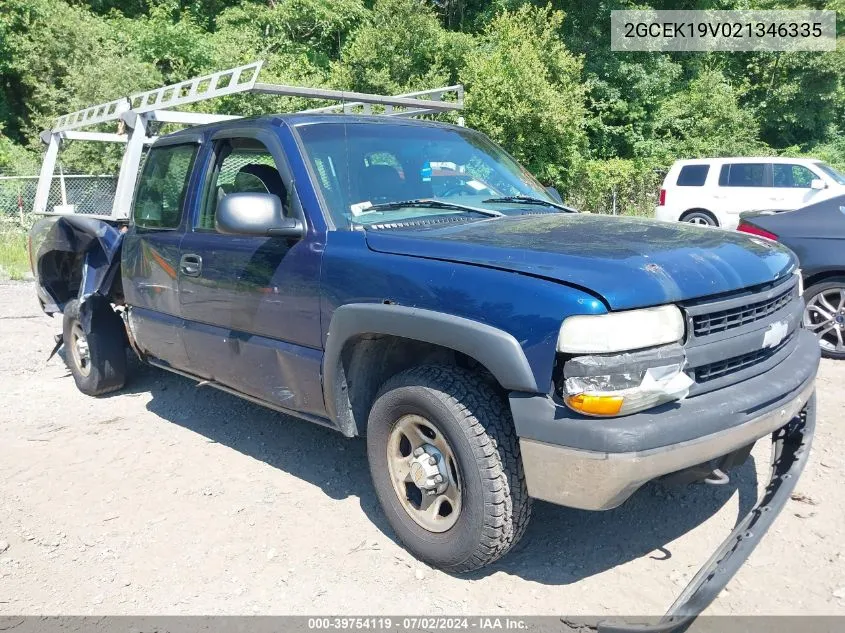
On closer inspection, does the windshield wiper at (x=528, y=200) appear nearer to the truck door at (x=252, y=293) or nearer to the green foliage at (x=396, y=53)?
the truck door at (x=252, y=293)

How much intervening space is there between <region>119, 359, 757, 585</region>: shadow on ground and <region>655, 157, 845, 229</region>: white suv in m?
11.6

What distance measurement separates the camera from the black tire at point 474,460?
9.38 ft

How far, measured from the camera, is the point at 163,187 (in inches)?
188

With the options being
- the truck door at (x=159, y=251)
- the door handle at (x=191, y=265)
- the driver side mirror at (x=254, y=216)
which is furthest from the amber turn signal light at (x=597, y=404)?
the truck door at (x=159, y=251)

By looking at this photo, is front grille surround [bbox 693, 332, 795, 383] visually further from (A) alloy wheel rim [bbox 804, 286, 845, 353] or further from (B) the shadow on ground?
(A) alloy wheel rim [bbox 804, 286, 845, 353]

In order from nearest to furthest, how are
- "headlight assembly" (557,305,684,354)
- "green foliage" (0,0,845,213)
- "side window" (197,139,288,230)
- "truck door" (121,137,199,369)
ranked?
"headlight assembly" (557,305,684,354)
"side window" (197,139,288,230)
"truck door" (121,137,199,369)
"green foliage" (0,0,845,213)

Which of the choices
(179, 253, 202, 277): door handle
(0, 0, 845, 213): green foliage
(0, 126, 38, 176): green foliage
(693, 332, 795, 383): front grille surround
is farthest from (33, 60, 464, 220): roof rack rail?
(0, 126, 38, 176): green foliage

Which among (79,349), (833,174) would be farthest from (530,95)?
(79,349)

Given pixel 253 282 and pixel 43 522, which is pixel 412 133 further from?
pixel 43 522

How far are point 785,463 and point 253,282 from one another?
8.97ft

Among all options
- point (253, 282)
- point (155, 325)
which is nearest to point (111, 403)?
point (155, 325)

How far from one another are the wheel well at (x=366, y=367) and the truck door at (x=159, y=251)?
5.13ft

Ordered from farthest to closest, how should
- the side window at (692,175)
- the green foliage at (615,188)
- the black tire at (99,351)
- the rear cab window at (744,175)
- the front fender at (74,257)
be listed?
the green foliage at (615,188) → the side window at (692,175) → the rear cab window at (744,175) → the black tire at (99,351) → the front fender at (74,257)

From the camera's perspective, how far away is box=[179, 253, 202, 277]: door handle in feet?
13.8
